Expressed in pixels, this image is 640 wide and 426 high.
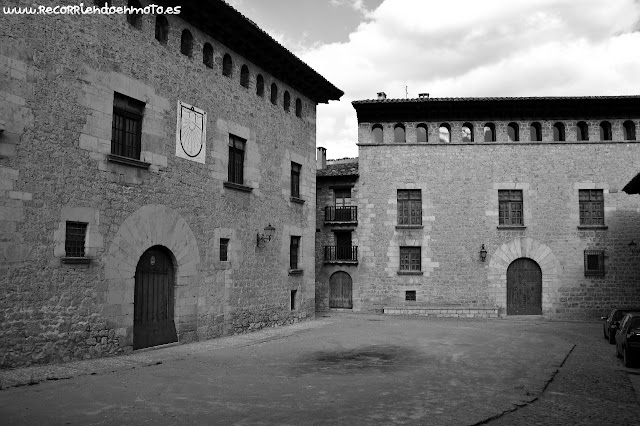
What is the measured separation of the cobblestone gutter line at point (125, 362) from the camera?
9055mm

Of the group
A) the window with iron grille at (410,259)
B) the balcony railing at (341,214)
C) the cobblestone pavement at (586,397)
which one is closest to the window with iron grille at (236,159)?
the balcony railing at (341,214)

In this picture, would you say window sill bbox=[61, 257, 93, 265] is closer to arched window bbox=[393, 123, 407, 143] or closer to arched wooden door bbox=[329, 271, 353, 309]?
arched wooden door bbox=[329, 271, 353, 309]

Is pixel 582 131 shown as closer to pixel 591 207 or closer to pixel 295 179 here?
pixel 591 207

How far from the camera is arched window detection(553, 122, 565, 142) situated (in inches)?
930

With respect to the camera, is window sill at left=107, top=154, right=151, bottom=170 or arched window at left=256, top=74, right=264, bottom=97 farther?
arched window at left=256, top=74, right=264, bottom=97

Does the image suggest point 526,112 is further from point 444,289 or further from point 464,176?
point 444,289

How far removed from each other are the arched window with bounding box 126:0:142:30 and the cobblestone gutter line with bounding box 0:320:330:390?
737 centimetres

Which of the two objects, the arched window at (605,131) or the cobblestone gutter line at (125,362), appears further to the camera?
the arched window at (605,131)

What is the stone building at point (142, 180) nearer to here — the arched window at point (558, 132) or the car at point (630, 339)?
the car at point (630, 339)

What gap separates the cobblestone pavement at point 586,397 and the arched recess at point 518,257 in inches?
374

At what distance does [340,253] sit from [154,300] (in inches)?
499

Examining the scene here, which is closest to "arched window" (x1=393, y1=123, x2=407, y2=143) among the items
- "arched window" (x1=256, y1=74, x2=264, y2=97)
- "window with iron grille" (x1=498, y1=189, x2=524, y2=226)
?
"window with iron grille" (x1=498, y1=189, x2=524, y2=226)

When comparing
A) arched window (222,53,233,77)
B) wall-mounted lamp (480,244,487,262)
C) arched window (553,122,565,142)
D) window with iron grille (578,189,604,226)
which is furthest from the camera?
arched window (553,122,565,142)

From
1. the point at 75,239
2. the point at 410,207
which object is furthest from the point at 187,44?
the point at 410,207
